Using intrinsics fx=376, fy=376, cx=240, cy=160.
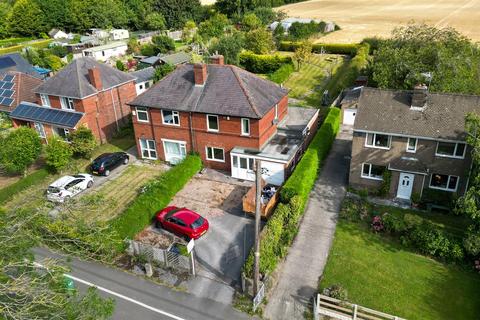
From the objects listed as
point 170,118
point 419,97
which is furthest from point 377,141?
point 170,118

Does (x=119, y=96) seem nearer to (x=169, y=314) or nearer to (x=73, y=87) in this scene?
(x=73, y=87)

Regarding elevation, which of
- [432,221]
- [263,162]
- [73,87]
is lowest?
[432,221]

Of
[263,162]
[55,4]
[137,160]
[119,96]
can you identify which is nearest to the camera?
[263,162]

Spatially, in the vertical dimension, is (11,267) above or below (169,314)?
above

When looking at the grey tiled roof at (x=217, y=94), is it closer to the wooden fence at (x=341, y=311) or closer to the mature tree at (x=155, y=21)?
the wooden fence at (x=341, y=311)

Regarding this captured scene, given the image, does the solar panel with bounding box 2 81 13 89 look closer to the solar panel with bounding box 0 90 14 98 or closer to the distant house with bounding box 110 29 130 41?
the solar panel with bounding box 0 90 14 98

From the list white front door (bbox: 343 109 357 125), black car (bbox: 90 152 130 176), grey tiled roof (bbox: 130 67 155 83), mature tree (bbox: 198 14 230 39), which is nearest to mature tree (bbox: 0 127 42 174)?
black car (bbox: 90 152 130 176)

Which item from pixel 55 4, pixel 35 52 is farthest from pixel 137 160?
pixel 55 4

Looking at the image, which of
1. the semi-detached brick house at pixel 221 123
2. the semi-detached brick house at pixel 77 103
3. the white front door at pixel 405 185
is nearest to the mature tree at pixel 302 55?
the semi-detached brick house at pixel 221 123
